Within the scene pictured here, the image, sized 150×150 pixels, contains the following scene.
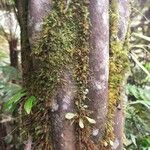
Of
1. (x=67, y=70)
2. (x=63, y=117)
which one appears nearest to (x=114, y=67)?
(x=67, y=70)

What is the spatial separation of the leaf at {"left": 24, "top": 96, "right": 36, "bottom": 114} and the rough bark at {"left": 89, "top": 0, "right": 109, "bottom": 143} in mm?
290

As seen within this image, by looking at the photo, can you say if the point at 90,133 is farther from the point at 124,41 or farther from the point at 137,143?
the point at 137,143

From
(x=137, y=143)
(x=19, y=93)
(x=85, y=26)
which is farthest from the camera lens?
(x=137, y=143)

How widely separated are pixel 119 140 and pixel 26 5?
34.7 inches

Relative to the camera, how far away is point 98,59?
1777 millimetres

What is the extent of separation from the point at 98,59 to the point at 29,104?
41 centimetres

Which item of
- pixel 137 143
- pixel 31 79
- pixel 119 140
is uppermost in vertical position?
pixel 31 79

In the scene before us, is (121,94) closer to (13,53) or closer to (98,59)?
(98,59)

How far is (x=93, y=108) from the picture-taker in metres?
1.80

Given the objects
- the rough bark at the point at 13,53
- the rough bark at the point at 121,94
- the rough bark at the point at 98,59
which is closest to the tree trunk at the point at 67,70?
the rough bark at the point at 98,59

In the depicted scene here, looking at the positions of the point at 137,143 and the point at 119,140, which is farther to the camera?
the point at 137,143

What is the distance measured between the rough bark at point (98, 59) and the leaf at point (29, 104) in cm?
29

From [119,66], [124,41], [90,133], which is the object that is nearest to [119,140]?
[90,133]

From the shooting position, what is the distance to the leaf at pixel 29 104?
1730 mm
